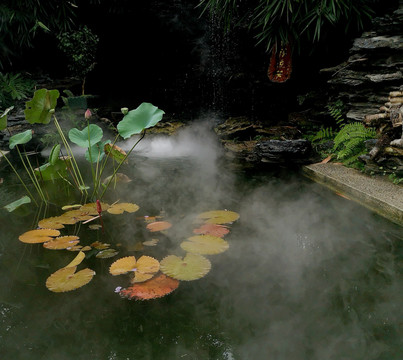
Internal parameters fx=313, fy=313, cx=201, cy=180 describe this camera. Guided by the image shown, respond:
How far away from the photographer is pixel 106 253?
1.78 metres

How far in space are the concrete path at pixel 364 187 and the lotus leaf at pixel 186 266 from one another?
56.5 inches

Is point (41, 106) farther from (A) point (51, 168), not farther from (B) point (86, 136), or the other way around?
(A) point (51, 168)

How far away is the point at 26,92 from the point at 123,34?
8.25 feet

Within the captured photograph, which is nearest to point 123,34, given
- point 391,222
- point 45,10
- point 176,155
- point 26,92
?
point 45,10

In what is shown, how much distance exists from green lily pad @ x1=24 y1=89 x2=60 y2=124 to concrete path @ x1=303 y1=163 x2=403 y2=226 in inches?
98.6

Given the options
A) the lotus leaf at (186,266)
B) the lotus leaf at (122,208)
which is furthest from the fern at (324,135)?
the lotus leaf at (186,266)

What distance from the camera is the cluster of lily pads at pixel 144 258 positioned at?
1490 mm

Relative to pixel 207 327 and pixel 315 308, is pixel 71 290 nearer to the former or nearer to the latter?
pixel 207 327

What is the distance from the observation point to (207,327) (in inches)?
49.4

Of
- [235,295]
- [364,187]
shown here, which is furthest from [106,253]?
[364,187]

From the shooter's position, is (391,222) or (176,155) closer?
(391,222)

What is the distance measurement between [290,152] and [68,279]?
3071 millimetres

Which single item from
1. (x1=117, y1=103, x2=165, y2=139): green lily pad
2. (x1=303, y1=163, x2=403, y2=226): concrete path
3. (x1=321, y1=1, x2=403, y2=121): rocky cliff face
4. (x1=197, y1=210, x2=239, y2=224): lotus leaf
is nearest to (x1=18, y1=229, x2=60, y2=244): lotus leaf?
(x1=117, y1=103, x2=165, y2=139): green lily pad

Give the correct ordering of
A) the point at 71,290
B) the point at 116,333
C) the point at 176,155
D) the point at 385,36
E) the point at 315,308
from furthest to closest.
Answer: the point at 176,155 → the point at 385,36 → the point at 71,290 → the point at 315,308 → the point at 116,333
